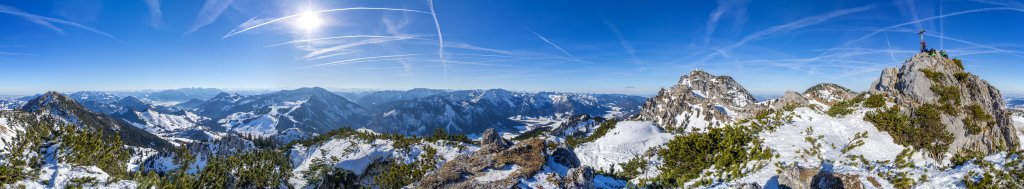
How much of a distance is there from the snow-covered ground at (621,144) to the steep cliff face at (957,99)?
6006 cm

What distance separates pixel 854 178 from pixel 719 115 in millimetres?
179564

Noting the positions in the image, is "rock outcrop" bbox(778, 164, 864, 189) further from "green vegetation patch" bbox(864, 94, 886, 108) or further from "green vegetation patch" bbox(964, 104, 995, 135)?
"green vegetation patch" bbox(964, 104, 995, 135)

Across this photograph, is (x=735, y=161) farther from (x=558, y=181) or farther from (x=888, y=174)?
(x=558, y=181)

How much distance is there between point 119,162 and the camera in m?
66.8

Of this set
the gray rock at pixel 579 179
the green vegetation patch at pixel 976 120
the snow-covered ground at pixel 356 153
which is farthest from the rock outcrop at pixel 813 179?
the snow-covered ground at pixel 356 153

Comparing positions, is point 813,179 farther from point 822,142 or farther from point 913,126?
point 913,126

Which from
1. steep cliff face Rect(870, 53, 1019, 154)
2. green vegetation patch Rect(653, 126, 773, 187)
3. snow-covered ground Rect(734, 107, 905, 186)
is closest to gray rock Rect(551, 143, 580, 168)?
green vegetation patch Rect(653, 126, 773, 187)

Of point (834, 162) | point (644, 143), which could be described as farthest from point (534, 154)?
point (644, 143)

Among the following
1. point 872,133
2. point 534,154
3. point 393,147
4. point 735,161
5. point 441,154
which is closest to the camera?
point 735,161

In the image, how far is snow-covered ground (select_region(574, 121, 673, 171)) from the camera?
115m

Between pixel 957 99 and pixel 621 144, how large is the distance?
84408mm

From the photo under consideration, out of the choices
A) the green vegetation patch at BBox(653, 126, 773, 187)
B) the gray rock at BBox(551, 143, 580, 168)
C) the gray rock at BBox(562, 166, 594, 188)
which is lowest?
the gray rock at BBox(551, 143, 580, 168)

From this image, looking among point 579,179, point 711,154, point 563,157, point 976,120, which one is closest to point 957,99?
point 976,120

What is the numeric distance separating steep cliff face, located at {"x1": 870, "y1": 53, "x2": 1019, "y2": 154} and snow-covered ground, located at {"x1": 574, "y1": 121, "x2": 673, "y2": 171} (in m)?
60.1
